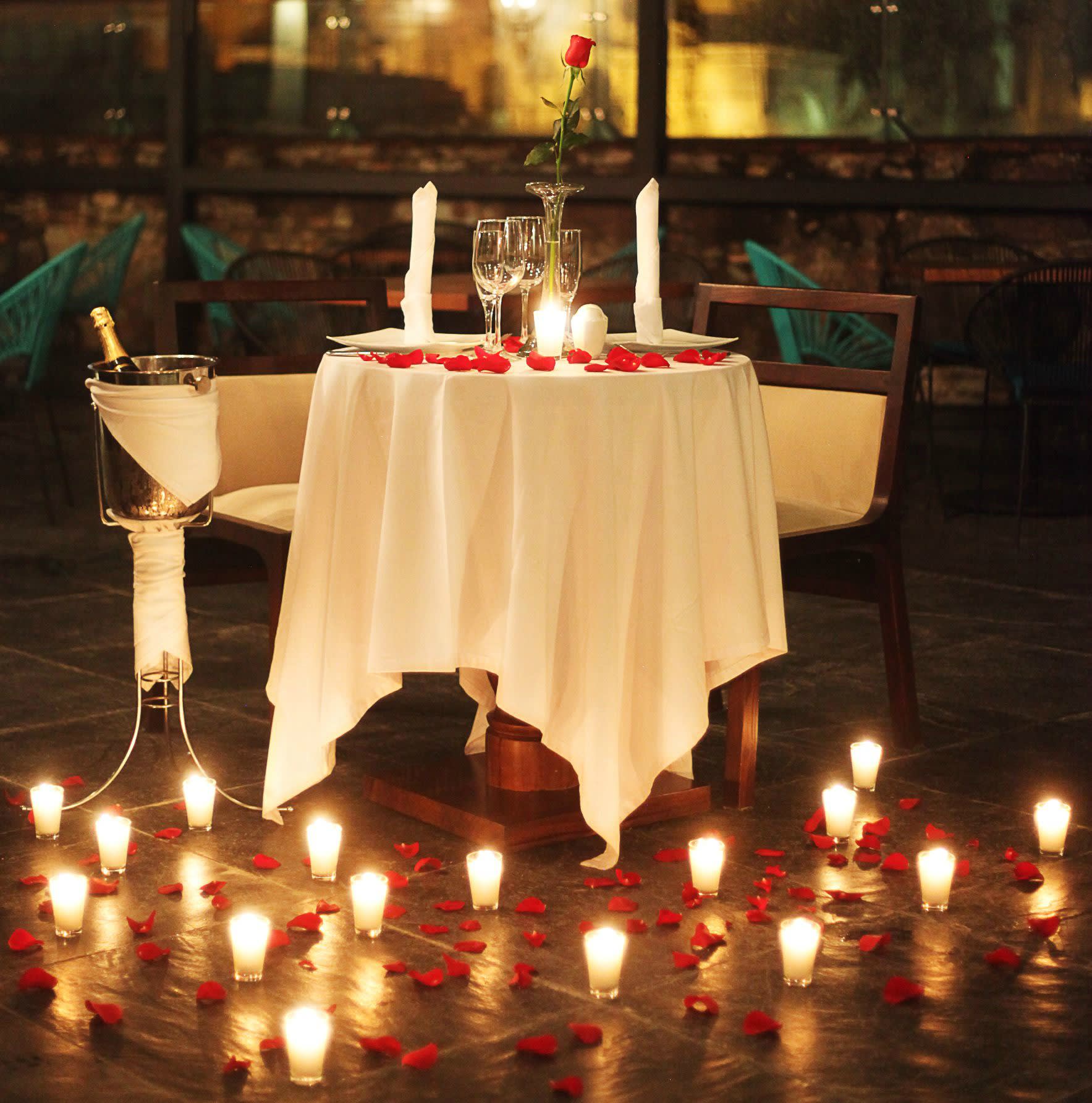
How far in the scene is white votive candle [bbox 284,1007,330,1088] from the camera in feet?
6.84

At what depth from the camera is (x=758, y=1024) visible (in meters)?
2.28

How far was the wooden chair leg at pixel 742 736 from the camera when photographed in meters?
3.19

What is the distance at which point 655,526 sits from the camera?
112 inches

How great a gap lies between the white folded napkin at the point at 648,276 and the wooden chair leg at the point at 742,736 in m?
0.66

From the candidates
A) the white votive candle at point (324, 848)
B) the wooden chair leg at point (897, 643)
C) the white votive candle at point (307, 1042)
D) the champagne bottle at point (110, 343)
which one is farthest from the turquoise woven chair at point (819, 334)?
the white votive candle at point (307, 1042)

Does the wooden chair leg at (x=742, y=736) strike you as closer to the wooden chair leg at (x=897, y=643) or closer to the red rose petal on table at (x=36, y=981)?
the wooden chair leg at (x=897, y=643)

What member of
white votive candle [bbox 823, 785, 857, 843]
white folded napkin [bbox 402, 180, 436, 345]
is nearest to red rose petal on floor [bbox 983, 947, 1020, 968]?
white votive candle [bbox 823, 785, 857, 843]

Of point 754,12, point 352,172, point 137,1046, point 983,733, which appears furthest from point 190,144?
point 137,1046

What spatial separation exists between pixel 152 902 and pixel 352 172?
559cm

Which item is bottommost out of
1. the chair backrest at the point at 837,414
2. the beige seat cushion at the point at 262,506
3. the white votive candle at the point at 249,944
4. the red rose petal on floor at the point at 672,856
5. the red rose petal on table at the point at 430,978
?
the red rose petal on table at the point at 430,978

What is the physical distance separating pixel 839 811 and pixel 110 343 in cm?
151

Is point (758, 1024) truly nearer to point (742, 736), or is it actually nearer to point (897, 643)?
point (742, 736)

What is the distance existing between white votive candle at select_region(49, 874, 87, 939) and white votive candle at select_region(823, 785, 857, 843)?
1.24m

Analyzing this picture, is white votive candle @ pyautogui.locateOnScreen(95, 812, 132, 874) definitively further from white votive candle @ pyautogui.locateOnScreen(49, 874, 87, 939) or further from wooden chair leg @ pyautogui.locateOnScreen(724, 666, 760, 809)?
wooden chair leg @ pyautogui.locateOnScreen(724, 666, 760, 809)
